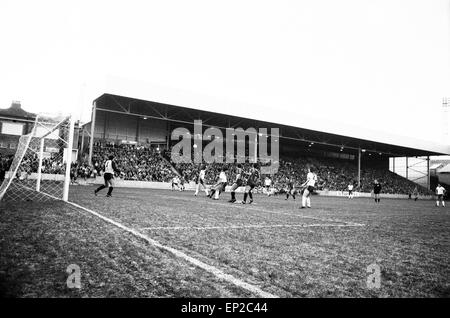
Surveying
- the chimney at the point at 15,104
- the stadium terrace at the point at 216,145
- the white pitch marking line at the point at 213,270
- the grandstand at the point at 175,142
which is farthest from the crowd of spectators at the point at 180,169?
the chimney at the point at 15,104

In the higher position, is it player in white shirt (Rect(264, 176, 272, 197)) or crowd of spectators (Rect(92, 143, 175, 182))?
crowd of spectators (Rect(92, 143, 175, 182))

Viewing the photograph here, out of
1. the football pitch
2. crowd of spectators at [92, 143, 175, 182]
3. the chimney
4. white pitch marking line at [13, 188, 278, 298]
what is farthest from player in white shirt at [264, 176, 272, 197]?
the chimney

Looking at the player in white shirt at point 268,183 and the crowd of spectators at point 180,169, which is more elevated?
the crowd of spectators at point 180,169

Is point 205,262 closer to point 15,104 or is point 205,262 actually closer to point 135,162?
point 135,162

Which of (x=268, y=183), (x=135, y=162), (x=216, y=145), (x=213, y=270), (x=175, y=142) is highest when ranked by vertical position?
(x=216, y=145)

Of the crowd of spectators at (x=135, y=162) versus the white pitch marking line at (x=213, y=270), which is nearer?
the white pitch marking line at (x=213, y=270)

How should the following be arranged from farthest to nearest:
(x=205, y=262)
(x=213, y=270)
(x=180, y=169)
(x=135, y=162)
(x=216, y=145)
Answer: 1. (x=216, y=145)
2. (x=180, y=169)
3. (x=135, y=162)
4. (x=205, y=262)
5. (x=213, y=270)

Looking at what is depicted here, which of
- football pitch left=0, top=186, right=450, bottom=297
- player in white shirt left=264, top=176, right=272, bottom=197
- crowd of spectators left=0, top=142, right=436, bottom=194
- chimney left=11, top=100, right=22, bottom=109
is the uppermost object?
chimney left=11, top=100, right=22, bottom=109

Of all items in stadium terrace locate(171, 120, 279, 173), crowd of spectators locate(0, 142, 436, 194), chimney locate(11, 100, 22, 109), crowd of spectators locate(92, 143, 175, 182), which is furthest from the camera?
chimney locate(11, 100, 22, 109)

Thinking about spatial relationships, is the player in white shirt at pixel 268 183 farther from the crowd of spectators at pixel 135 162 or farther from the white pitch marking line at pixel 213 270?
the white pitch marking line at pixel 213 270

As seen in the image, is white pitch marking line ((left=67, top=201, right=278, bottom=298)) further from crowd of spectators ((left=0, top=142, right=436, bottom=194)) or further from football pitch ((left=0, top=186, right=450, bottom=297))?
crowd of spectators ((left=0, top=142, right=436, bottom=194))

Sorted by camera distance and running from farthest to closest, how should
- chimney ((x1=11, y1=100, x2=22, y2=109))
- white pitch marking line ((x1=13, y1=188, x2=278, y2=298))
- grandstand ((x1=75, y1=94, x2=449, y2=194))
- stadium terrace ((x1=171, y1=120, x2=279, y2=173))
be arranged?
1. chimney ((x1=11, y1=100, x2=22, y2=109))
2. stadium terrace ((x1=171, y1=120, x2=279, y2=173))
3. grandstand ((x1=75, y1=94, x2=449, y2=194))
4. white pitch marking line ((x1=13, y1=188, x2=278, y2=298))

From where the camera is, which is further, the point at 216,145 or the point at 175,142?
the point at 216,145

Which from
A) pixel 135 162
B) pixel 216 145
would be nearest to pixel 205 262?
pixel 135 162
